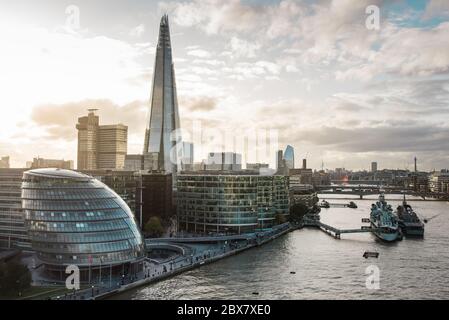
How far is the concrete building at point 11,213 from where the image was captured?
45000 mm

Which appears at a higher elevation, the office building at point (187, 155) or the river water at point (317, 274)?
the office building at point (187, 155)

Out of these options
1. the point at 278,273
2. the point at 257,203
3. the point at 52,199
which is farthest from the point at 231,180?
the point at 52,199

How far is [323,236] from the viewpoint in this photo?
6631 cm

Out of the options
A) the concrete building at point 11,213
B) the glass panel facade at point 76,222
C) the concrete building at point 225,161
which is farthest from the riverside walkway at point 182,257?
the concrete building at point 225,161

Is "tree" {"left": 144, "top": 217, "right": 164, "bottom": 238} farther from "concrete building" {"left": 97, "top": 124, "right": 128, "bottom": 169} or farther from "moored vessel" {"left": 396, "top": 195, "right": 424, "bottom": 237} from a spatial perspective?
"concrete building" {"left": 97, "top": 124, "right": 128, "bottom": 169}

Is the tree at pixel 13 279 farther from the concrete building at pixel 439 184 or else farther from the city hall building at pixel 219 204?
the concrete building at pixel 439 184

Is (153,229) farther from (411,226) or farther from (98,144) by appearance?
(98,144)

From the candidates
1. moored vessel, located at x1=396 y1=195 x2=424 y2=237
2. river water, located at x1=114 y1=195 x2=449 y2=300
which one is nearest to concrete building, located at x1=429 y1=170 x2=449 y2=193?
moored vessel, located at x1=396 y1=195 x2=424 y2=237

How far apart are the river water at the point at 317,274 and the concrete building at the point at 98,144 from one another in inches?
5253

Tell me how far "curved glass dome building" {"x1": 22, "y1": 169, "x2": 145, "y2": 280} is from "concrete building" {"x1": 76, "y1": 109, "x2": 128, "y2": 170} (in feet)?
471

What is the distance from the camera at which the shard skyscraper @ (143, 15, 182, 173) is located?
12344cm

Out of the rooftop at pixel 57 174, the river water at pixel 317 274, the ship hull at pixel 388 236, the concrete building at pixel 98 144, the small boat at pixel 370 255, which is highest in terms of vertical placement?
the concrete building at pixel 98 144
